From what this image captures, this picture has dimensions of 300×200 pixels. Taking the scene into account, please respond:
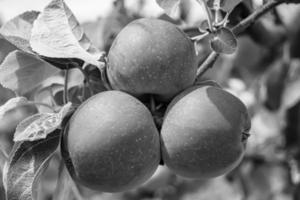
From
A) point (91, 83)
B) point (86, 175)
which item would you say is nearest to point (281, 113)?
point (91, 83)

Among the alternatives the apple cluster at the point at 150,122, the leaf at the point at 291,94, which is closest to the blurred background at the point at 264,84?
the leaf at the point at 291,94

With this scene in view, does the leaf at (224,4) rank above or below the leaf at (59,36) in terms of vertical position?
below

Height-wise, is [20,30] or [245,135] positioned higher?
[20,30]

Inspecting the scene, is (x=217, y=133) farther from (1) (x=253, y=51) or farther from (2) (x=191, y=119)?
(1) (x=253, y=51)

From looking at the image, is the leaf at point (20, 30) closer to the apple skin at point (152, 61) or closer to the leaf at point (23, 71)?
the leaf at point (23, 71)

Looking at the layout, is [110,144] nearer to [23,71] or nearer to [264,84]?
[23,71]

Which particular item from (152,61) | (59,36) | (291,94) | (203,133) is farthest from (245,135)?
(291,94)
